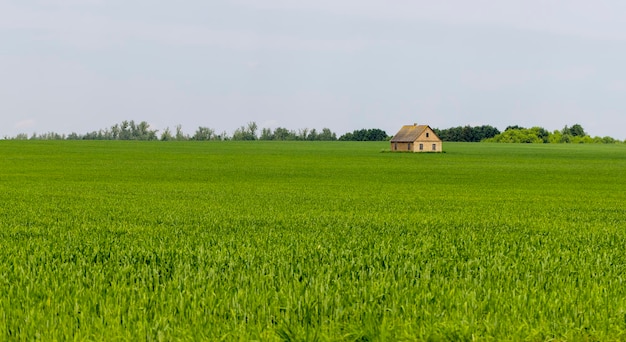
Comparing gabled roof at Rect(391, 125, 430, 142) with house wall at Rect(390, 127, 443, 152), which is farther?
gabled roof at Rect(391, 125, 430, 142)

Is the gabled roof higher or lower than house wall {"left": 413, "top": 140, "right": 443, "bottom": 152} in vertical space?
higher

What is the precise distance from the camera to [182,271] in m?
9.30

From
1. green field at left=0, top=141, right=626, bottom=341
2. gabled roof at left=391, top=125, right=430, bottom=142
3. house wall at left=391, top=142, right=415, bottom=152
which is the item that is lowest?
house wall at left=391, top=142, right=415, bottom=152

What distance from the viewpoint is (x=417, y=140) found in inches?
4744

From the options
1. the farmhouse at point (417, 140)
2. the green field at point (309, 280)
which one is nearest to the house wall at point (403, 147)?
the farmhouse at point (417, 140)

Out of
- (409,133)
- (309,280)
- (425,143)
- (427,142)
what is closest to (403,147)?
(409,133)

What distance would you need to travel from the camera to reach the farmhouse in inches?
4744

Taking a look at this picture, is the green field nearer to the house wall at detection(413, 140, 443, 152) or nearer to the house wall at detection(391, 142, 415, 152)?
the house wall at detection(413, 140, 443, 152)

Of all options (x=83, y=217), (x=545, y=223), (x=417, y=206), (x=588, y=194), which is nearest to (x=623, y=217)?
(x=545, y=223)

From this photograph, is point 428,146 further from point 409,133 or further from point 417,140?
point 409,133

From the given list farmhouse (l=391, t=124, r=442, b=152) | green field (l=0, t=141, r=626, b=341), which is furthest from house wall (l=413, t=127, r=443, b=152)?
green field (l=0, t=141, r=626, b=341)

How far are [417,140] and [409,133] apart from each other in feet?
9.62

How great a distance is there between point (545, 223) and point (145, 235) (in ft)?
34.5

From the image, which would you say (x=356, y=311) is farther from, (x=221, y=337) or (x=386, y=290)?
(x=221, y=337)
